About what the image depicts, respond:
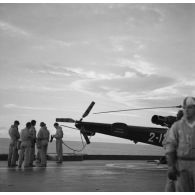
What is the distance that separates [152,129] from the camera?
1759 cm

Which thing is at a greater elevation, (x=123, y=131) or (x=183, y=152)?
(x=123, y=131)

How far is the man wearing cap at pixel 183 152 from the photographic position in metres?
5.01

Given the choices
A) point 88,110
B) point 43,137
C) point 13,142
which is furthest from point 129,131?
point 13,142

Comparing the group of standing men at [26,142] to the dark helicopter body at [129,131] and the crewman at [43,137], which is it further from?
the dark helicopter body at [129,131]

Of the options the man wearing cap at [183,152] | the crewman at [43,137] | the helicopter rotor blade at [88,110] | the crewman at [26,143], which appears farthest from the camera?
the helicopter rotor blade at [88,110]

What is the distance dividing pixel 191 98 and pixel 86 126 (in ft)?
44.1

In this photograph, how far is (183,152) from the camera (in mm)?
5051

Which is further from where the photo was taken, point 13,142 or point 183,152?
point 13,142

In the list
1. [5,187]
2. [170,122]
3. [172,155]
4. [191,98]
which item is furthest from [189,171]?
[170,122]

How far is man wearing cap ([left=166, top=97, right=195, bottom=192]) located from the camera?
501 cm

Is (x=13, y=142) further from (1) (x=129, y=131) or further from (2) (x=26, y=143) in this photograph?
(1) (x=129, y=131)

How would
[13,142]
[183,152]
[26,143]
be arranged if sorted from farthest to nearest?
[13,142]
[26,143]
[183,152]

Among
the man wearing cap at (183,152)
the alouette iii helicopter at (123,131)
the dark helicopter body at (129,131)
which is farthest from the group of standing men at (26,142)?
the man wearing cap at (183,152)

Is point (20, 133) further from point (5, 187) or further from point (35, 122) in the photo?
point (5, 187)
